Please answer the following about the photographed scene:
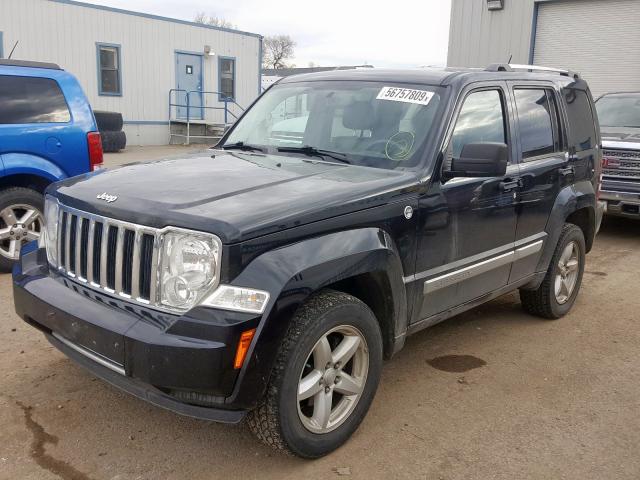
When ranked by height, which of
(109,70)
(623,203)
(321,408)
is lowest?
(321,408)

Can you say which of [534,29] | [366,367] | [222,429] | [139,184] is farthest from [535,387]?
[534,29]

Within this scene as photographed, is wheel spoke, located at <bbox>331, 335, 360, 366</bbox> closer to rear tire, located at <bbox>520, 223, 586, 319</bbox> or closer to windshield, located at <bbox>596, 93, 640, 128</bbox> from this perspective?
rear tire, located at <bbox>520, 223, 586, 319</bbox>

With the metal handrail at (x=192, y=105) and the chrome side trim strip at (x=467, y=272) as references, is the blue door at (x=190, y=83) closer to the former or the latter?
the metal handrail at (x=192, y=105)

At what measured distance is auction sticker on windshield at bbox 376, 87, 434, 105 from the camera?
382 cm

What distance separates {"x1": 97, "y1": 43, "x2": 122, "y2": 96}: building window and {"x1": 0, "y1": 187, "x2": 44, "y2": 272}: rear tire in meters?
14.3

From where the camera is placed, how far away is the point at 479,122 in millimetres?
4047

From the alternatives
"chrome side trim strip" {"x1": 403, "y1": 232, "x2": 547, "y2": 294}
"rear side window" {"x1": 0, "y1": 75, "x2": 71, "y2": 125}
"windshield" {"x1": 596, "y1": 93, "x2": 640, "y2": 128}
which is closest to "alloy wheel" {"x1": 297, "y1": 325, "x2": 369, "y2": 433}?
"chrome side trim strip" {"x1": 403, "y1": 232, "x2": 547, "y2": 294}

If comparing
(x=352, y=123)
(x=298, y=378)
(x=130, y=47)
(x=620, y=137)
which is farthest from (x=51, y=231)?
(x=130, y=47)

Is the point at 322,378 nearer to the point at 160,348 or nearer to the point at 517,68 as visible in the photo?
the point at 160,348

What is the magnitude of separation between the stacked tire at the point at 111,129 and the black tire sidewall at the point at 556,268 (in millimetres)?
14939

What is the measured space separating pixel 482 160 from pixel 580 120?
7.23 feet

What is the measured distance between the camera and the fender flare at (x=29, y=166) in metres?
5.82

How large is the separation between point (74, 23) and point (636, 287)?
17.0 m

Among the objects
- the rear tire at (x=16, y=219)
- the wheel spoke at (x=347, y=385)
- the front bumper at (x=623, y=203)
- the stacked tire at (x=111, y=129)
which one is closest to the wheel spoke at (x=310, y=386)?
the wheel spoke at (x=347, y=385)
